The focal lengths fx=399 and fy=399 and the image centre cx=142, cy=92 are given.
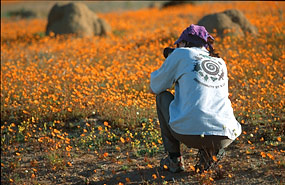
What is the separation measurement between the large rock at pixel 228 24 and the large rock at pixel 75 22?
169 inches

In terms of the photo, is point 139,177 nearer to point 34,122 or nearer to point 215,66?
point 215,66

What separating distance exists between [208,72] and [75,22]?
10509 millimetres

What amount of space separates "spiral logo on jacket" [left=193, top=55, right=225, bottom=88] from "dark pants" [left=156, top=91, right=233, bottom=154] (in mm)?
473

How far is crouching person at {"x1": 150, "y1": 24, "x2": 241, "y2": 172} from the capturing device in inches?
149

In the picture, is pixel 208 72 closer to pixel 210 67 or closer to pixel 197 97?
pixel 210 67

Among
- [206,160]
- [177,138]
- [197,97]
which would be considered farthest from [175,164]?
[197,97]

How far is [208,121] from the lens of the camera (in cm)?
379

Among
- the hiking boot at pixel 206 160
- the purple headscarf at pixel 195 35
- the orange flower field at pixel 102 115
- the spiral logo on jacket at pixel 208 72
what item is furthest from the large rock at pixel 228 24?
the spiral logo on jacket at pixel 208 72

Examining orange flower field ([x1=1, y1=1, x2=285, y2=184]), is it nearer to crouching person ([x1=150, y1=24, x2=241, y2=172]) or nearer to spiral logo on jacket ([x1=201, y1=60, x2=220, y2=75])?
crouching person ([x1=150, y1=24, x2=241, y2=172])

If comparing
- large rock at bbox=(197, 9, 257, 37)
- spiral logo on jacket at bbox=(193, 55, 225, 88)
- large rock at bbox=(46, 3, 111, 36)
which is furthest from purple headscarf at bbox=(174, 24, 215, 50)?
large rock at bbox=(46, 3, 111, 36)

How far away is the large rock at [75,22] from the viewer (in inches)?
536

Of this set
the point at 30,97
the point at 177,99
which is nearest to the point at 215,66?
the point at 177,99

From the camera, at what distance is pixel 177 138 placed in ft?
13.2

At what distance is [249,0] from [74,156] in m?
18.0
